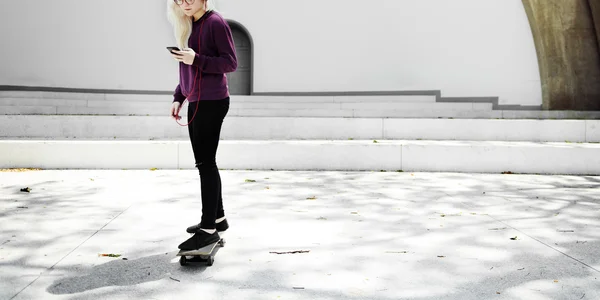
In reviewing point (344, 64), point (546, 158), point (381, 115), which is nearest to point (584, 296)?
point (546, 158)

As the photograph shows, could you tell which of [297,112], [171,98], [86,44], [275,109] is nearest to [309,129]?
[297,112]

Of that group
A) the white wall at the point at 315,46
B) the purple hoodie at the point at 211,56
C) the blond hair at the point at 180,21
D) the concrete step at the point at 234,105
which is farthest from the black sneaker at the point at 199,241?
the white wall at the point at 315,46

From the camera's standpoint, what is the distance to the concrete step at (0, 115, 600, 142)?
6594 millimetres

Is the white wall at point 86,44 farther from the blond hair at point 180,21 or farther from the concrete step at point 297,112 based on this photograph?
the blond hair at point 180,21

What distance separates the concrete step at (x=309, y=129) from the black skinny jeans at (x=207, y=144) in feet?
14.6

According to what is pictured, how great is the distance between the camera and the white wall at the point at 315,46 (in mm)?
10547

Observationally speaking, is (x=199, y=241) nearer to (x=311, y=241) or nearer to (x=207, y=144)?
(x=207, y=144)

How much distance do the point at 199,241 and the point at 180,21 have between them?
1207 mm

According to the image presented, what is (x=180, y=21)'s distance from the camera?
2.42 metres

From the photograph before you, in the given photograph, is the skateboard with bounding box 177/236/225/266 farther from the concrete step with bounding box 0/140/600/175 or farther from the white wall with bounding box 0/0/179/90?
the white wall with bounding box 0/0/179/90

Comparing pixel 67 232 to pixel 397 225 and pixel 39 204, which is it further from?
pixel 397 225

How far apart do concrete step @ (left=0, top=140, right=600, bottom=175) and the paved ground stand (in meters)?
0.99

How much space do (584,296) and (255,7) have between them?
11.0 meters

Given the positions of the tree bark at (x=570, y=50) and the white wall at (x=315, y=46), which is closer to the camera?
the tree bark at (x=570, y=50)
